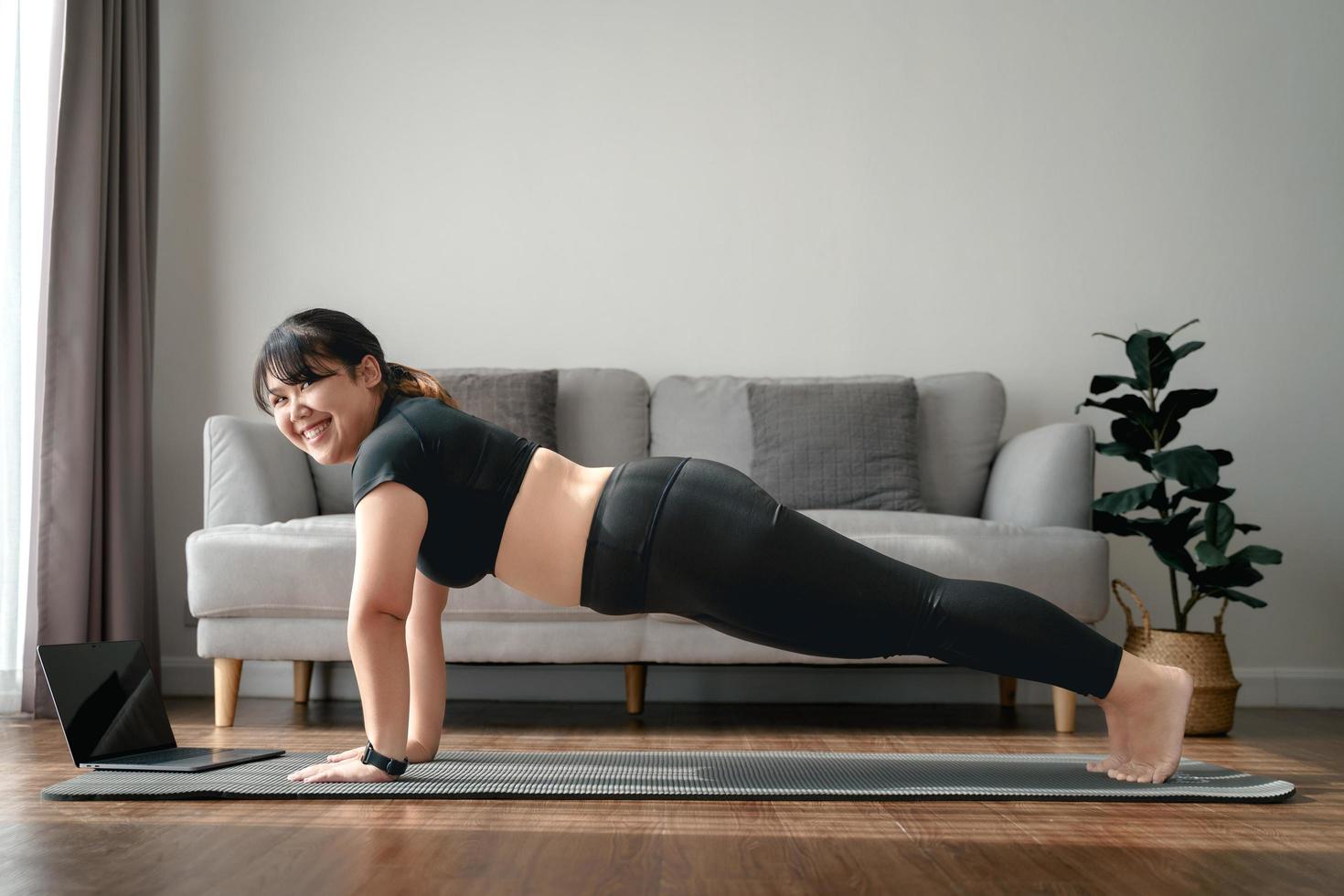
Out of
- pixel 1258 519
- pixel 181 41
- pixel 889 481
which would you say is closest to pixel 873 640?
pixel 889 481

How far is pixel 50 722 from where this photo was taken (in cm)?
260

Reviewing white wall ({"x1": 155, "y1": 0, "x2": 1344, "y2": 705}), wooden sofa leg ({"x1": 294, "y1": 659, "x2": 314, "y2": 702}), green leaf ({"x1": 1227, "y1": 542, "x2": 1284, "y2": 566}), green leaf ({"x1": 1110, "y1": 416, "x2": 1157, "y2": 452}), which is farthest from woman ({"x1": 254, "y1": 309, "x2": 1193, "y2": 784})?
white wall ({"x1": 155, "y1": 0, "x2": 1344, "y2": 705})

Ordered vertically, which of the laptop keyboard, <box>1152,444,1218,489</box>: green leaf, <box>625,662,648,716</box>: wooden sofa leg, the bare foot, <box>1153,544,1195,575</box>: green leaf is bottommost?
<box>625,662,648,716</box>: wooden sofa leg

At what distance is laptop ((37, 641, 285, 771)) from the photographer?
1836 millimetres

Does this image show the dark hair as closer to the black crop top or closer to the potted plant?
the black crop top

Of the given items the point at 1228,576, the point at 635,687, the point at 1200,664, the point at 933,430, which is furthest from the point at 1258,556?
the point at 635,687

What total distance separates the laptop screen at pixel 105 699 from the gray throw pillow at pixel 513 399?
1168mm

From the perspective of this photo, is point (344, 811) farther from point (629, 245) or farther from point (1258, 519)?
point (1258, 519)

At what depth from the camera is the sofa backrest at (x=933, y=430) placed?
123 inches

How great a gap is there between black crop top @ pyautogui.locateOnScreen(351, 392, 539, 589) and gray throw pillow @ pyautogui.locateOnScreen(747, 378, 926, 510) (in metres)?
1.31

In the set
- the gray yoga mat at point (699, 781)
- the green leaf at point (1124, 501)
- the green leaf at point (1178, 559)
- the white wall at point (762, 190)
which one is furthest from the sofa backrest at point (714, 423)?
the gray yoga mat at point (699, 781)

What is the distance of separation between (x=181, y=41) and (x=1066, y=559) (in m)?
3.05

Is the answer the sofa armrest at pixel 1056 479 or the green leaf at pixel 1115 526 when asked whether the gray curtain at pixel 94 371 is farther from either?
the green leaf at pixel 1115 526

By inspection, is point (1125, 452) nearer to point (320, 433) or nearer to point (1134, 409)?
point (1134, 409)
